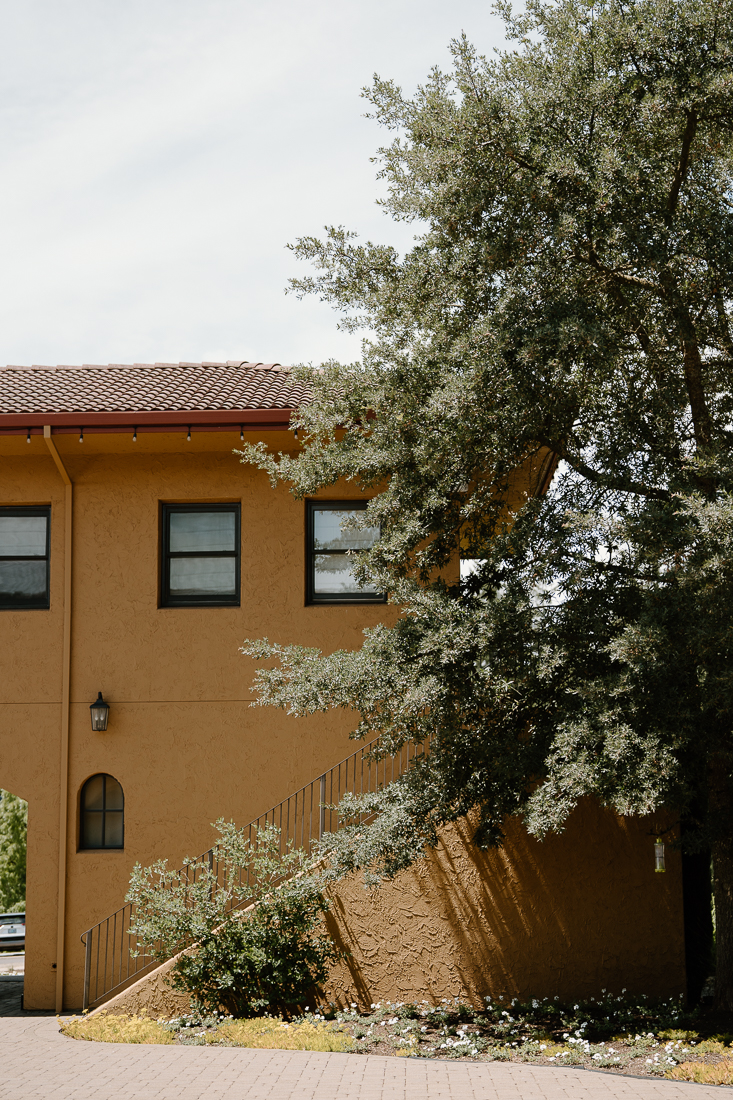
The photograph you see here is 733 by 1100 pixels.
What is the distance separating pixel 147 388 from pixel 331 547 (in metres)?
3.23

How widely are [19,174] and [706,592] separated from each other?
8.28 metres

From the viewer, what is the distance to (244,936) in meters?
9.01

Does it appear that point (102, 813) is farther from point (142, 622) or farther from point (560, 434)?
point (560, 434)

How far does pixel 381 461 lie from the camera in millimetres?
8336

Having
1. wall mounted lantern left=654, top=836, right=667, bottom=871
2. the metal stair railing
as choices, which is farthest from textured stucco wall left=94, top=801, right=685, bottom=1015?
the metal stair railing

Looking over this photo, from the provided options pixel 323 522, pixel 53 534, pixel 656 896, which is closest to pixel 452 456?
pixel 323 522

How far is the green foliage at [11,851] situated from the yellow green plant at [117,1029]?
1587 centimetres

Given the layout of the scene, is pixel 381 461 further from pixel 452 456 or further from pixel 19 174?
pixel 19 174

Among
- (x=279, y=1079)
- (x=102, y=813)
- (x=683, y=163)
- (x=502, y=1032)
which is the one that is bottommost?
(x=502, y=1032)

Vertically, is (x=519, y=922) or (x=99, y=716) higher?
(x=99, y=716)

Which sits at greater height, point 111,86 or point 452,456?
point 111,86

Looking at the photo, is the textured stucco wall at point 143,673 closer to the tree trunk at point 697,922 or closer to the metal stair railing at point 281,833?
the metal stair railing at point 281,833

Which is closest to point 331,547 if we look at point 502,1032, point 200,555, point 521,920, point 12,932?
point 200,555

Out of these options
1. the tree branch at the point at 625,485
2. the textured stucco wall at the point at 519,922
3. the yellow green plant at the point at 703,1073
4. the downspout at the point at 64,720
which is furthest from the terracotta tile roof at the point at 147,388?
the yellow green plant at the point at 703,1073
